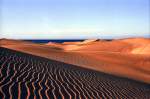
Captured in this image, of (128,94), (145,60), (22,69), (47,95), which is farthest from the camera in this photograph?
(145,60)

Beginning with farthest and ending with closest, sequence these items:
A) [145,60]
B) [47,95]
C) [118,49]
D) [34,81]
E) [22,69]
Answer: [118,49] → [145,60] → [22,69] → [34,81] → [47,95]

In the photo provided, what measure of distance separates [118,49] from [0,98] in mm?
29189

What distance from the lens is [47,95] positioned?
7.25m

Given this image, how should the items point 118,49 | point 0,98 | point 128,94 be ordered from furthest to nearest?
1. point 118,49
2. point 128,94
3. point 0,98

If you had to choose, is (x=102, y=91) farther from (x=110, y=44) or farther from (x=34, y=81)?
(x=110, y=44)

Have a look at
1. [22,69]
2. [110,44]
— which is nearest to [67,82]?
[22,69]

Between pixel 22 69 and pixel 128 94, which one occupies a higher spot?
pixel 22 69

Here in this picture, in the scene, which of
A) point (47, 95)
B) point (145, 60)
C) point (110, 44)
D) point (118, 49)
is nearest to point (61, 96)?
point (47, 95)

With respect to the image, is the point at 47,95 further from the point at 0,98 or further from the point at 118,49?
the point at 118,49

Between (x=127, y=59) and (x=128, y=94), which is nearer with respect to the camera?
(x=128, y=94)

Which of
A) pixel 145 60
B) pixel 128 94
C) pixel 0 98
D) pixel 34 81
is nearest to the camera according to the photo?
pixel 0 98

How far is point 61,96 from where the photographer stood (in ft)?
24.3

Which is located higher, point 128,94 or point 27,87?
point 27,87

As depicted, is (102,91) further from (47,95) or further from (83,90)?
(47,95)
